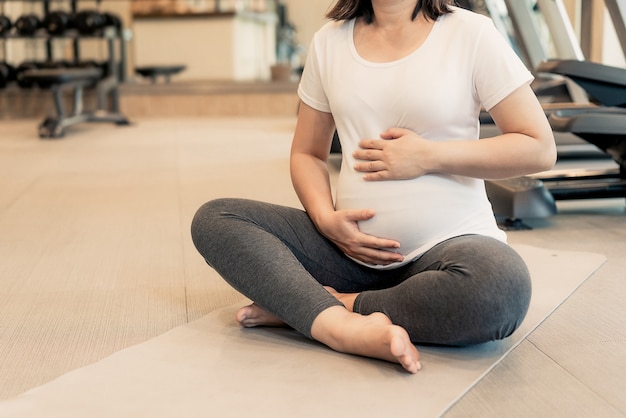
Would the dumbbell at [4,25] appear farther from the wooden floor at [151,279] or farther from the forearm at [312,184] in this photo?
the forearm at [312,184]

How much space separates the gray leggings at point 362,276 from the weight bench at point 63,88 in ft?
12.9

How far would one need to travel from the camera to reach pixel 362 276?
1316 mm

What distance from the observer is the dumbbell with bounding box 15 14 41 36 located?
6.44m

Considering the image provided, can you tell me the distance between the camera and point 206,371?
109 centimetres

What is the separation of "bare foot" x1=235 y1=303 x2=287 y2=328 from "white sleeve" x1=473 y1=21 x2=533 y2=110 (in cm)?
45

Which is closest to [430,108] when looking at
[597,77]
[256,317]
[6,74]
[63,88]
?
[256,317]

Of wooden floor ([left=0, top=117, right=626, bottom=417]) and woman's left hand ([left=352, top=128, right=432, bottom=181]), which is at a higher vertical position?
woman's left hand ([left=352, top=128, right=432, bottom=181])

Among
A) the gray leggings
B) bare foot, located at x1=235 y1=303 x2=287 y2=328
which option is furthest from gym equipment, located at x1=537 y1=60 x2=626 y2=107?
bare foot, located at x1=235 y1=303 x2=287 y2=328

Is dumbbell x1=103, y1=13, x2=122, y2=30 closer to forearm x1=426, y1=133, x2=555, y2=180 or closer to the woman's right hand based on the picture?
the woman's right hand

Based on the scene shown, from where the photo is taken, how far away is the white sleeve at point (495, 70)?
44.8 inches

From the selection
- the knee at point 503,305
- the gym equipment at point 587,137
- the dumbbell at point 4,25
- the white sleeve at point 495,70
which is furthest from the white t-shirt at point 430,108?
the dumbbell at point 4,25

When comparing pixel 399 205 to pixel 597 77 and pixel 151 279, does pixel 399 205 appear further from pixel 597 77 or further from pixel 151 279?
pixel 597 77

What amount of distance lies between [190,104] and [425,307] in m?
5.67

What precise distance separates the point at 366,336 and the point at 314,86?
444mm
